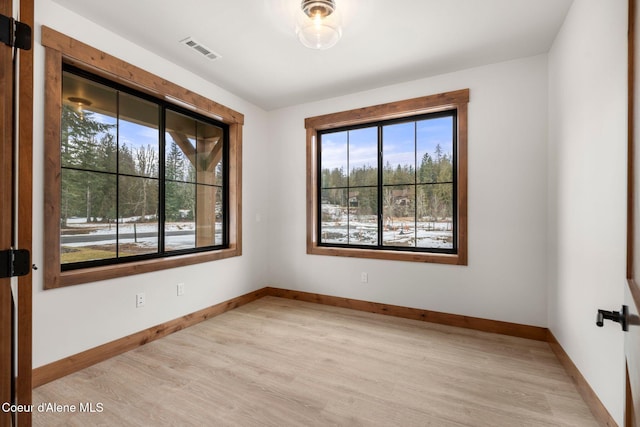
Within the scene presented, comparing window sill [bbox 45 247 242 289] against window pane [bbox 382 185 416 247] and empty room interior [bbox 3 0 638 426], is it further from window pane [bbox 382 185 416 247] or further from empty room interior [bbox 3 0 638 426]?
window pane [bbox 382 185 416 247]

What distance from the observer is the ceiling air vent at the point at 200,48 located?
264 centimetres

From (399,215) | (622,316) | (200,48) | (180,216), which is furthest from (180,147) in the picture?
(622,316)

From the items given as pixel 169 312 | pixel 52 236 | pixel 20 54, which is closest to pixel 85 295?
pixel 52 236

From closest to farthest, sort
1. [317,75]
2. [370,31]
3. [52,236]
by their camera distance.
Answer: [52,236], [370,31], [317,75]

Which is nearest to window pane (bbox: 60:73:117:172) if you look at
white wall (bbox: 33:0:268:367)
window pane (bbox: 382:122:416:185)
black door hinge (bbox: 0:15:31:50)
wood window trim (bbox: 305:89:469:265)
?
white wall (bbox: 33:0:268:367)

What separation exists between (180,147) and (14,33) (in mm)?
2328

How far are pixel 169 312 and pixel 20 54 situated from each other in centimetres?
251

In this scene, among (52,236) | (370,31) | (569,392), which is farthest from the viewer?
(370,31)

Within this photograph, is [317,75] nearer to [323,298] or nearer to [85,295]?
[323,298]

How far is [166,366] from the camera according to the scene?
2.35 metres

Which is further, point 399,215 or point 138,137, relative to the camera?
point 399,215

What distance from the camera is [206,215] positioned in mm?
3674

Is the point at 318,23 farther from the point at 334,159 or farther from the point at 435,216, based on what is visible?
the point at 435,216

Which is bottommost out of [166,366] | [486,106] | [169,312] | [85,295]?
[166,366]
